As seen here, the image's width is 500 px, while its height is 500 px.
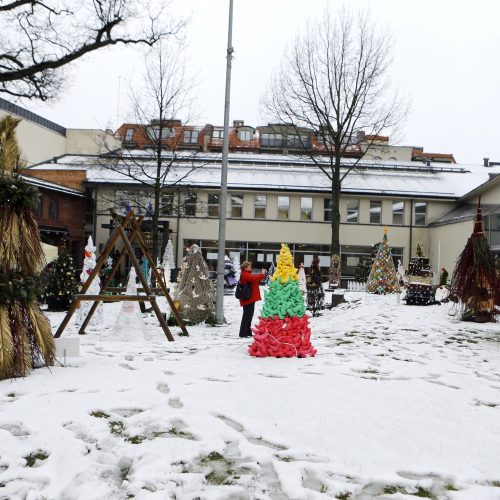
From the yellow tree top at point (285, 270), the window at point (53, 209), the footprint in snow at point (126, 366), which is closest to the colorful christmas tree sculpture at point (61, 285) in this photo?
the footprint in snow at point (126, 366)

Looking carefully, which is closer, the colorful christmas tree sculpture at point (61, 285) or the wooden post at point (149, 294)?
the wooden post at point (149, 294)

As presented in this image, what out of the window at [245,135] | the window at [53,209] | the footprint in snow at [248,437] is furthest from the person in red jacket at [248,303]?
the window at [245,135]

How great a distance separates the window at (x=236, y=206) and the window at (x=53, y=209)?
37.2 feet

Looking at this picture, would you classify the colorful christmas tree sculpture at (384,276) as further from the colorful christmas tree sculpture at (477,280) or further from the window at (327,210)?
the window at (327,210)

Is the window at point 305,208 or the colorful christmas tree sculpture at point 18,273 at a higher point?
the window at point 305,208

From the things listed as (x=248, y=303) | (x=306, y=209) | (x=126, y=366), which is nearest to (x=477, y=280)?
(x=248, y=303)

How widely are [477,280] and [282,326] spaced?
6577mm

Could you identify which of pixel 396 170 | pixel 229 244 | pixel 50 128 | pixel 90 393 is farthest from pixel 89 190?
pixel 90 393

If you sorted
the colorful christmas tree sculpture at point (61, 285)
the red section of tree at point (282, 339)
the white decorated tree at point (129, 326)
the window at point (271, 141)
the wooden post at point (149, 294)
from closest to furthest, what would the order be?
the red section of tree at point (282, 339), the wooden post at point (149, 294), the white decorated tree at point (129, 326), the colorful christmas tree sculpture at point (61, 285), the window at point (271, 141)

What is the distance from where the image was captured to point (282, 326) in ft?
26.9

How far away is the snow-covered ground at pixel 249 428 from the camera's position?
3785 mm

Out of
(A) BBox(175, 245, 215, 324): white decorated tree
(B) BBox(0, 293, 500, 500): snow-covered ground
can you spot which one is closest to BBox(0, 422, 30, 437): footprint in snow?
(B) BBox(0, 293, 500, 500): snow-covered ground

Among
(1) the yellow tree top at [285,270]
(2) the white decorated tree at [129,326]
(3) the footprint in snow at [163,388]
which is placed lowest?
(3) the footprint in snow at [163,388]

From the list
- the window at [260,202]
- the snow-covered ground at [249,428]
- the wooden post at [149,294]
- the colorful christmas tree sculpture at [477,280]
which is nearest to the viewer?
the snow-covered ground at [249,428]
